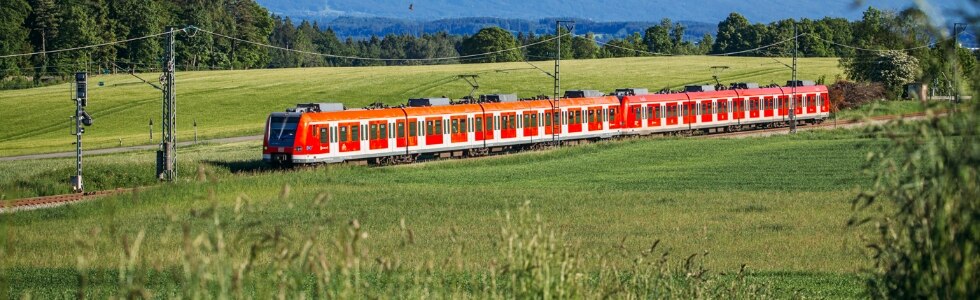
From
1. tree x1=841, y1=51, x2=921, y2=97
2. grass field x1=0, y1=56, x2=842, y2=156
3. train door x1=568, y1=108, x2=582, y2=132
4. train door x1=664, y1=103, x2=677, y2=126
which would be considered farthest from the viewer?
tree x1=841, y1=51, x2=921, y2=97

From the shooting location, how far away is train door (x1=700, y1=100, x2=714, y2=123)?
2589 inches

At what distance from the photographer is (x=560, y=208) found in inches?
1288

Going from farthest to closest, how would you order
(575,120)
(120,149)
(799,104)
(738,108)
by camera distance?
(799,104), (738,108), (120,149), (575,120)

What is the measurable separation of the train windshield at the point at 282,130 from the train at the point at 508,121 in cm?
3

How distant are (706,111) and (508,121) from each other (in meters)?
16.6

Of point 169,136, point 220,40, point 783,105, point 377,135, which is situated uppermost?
point 220,40

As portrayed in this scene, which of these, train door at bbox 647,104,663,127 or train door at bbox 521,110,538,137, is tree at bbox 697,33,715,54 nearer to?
train door at bbox 647,104,663,127

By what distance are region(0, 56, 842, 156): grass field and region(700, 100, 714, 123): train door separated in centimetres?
2579

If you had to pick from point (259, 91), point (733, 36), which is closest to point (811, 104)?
point (259, 91)

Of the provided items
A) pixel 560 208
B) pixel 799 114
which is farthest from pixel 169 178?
pixel 799 114

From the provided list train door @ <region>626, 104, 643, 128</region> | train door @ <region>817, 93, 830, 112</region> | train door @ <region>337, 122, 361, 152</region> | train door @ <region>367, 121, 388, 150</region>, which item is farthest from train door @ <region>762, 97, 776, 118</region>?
train door @ <region>337, 122, 361, 152</region>

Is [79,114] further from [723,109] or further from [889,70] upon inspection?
[889,70]

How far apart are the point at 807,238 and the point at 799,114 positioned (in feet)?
162

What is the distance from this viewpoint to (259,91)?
96500 mm
